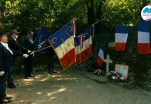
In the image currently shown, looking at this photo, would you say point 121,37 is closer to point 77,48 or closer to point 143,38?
point 143,38

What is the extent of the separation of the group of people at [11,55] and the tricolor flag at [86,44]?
1.57m

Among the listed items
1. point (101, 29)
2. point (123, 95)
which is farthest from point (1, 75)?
point (101, 29)

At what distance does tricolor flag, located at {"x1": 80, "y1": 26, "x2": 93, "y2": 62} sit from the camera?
15.1 m

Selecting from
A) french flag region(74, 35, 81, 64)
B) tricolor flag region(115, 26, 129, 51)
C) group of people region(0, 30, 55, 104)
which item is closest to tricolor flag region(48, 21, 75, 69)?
group of people region(0, 30, 55, 104)

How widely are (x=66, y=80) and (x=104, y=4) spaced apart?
6867mm

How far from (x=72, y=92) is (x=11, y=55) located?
2200 millimetres

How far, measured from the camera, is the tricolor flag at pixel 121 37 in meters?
13.2

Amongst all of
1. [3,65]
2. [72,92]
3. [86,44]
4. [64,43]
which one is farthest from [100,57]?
[3,65]

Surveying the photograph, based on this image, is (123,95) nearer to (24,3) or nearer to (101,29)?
(24,3)

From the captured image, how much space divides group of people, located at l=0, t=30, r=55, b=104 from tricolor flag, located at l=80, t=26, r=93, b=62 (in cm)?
157

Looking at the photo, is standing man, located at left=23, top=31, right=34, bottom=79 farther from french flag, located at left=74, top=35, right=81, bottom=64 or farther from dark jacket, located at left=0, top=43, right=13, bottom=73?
dark jacket, located at left=0, top=43, right=13, bottom=73

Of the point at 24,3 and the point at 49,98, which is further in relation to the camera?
the point at 24,3

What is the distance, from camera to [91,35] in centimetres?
1541

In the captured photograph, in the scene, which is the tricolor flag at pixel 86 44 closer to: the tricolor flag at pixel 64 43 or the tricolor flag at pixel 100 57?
the tricolor flag at pixel 100 57
